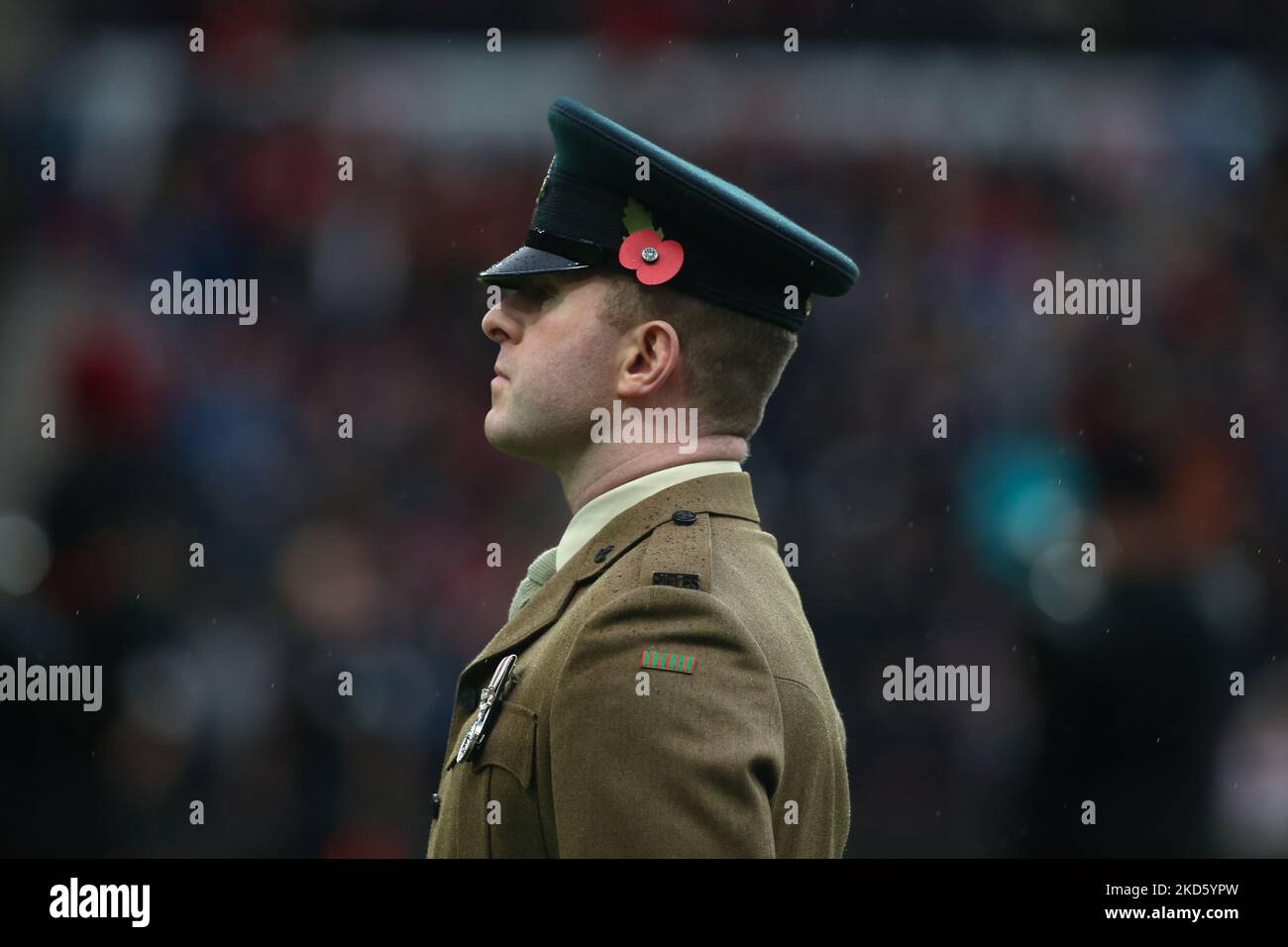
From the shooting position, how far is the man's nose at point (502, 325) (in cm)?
303

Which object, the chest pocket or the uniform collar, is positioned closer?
the chest pocket

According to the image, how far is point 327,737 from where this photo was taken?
283 inches

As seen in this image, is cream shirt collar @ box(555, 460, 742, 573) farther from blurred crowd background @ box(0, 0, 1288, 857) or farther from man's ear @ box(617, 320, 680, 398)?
blurred crowd background @ box(0, 0, 1288, 857)

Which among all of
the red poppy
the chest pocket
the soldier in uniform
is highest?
the red poppy

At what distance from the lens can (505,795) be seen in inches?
104

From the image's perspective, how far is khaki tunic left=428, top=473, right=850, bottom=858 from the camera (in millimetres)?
2391

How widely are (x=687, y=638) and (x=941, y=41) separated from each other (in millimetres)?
7210

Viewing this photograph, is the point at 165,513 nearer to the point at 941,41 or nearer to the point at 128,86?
the point at 128,86

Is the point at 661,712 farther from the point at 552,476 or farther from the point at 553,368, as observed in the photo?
the point at 552,476

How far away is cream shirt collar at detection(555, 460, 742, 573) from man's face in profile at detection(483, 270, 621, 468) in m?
0.11

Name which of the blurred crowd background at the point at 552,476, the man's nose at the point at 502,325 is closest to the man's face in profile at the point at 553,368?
the man's nose at the point at 502,325

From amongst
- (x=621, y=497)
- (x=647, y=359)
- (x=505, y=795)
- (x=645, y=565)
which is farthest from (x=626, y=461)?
(x=505, y=795)

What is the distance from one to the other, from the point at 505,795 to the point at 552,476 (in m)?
5.68

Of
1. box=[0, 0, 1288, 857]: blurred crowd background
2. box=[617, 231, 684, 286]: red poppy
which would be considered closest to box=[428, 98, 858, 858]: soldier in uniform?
box=[617, 231, 684, 286]: red poppy
